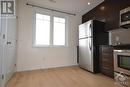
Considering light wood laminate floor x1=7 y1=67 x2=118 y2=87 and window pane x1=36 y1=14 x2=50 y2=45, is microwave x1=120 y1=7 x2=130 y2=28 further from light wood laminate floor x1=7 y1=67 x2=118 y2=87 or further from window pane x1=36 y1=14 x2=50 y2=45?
window pane x1=36 y1=14 x2=50 y2=45

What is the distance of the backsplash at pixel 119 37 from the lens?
270 centimetres

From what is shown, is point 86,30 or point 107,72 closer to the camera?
point 107,72

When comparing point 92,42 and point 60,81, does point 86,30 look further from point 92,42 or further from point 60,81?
point 60,81

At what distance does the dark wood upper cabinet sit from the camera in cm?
285

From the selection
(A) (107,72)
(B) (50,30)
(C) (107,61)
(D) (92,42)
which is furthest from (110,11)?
(B) (50,30)

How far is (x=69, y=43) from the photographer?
4.38 metres

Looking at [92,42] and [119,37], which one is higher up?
[119,37]

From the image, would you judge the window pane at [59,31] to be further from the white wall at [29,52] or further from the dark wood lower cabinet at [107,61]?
the dark wood lower cabinet at [107,61]

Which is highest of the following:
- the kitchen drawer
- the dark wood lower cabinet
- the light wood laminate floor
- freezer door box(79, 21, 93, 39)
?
freezer door box(79, 21, 93, 39)

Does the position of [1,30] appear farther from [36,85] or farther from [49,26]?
[49,26]

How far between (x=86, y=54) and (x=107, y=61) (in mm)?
807

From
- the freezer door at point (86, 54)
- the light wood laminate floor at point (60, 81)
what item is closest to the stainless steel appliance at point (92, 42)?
the freezer door at point (86, 54)

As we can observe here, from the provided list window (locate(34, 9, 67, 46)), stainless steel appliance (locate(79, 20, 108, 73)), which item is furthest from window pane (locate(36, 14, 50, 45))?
stainless steel appliance (locate(79, 20, 108, 73))

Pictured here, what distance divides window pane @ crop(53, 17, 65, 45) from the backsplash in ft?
6.49
